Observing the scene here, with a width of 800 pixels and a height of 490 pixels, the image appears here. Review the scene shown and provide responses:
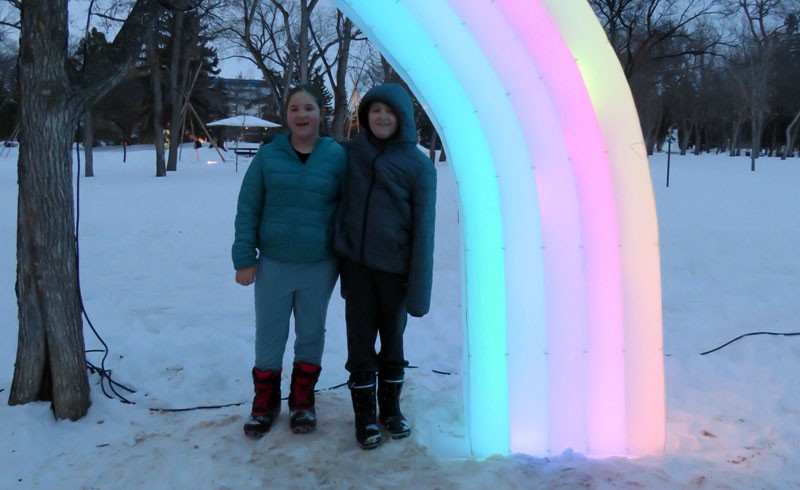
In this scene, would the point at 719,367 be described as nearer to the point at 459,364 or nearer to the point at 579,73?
the point at 459,364

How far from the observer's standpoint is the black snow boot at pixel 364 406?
3.17 m

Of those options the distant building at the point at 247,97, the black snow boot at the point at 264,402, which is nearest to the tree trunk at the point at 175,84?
the black snow boot at the point at 264,402

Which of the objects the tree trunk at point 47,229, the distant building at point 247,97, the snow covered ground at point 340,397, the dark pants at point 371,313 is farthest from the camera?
the distant building at point 247,97

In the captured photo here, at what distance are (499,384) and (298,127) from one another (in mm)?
1675

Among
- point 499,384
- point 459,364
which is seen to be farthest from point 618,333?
point 459,364

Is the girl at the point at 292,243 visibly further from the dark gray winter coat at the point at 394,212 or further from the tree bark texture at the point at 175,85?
the tree bark texture at the point at 175,85

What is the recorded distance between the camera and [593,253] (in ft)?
9.75

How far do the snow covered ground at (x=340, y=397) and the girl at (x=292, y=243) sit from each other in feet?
0.94

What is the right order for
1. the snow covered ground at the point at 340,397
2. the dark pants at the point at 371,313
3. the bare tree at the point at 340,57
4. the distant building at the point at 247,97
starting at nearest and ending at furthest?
1. the snow covered ground at the point at 340,397
2. the dark pants at the point at 371,313
3. the bare tree at the point at 340,57
4. the distant building at the point at 247,97

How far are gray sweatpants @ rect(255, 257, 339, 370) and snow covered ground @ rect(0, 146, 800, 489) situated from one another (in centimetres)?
42

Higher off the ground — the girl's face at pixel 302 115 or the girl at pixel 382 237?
the girl's face at pixel 302 115

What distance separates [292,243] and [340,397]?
45.8 inches

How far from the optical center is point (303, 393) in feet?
11.1

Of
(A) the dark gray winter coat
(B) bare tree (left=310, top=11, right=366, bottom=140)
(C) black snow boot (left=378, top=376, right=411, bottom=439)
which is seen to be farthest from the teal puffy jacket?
(B) bare tree (left=310, top=11, right=366, bottom=140)
